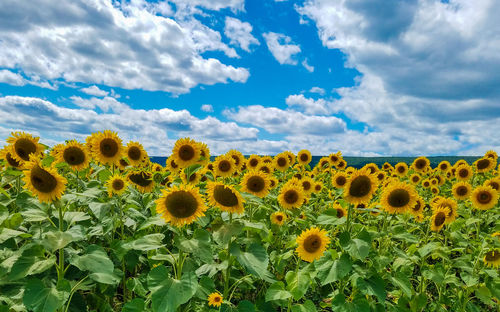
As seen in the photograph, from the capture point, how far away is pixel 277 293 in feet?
12.4

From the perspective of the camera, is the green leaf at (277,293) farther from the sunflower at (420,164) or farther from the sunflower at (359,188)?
the sunflower at (420,164)

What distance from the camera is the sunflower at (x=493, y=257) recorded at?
502cm

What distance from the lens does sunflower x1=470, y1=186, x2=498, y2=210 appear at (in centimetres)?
720

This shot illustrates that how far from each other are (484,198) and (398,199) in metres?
4.18

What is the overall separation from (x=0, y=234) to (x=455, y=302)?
6678 millimetres

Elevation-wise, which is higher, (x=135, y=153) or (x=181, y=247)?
(x=135, y=153)

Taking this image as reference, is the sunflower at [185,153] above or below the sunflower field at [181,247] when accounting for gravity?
above

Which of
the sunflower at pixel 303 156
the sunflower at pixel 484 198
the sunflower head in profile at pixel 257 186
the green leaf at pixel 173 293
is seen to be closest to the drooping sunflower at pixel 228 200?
the green leaf at pixel 173 293

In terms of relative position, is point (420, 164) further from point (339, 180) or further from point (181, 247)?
point (181, 247)

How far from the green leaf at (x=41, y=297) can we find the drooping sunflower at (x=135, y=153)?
9.57ft

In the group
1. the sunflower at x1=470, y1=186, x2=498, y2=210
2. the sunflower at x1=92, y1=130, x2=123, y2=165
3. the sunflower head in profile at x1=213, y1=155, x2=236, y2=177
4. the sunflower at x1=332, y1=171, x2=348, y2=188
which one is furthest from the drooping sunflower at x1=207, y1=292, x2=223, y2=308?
the sunflower at x1=470, y1=186, x2=498, y2=210

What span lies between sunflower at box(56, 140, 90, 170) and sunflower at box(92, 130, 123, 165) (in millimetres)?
452

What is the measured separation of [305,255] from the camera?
4336 millimetres

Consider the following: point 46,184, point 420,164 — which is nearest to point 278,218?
point 46,184
